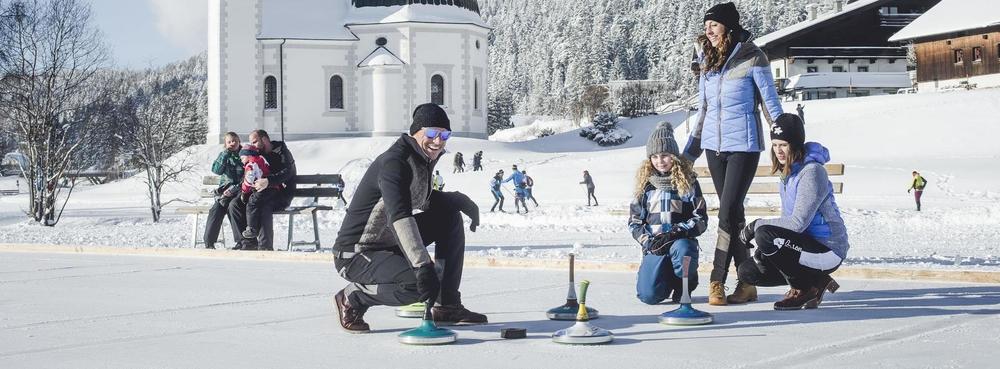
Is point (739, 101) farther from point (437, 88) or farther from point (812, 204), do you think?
point (437, 88)

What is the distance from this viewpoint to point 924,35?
58.8m

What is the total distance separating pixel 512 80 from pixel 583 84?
59.4 metres

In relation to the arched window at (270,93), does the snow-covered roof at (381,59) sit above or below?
above

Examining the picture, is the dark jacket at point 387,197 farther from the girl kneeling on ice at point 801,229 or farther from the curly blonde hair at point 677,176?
the girl kneeling on ice at point 801,229

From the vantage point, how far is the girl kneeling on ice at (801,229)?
621 centimetres

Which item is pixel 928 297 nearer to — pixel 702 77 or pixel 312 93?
pixel 702 77

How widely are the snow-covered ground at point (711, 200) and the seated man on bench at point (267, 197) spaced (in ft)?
7.35

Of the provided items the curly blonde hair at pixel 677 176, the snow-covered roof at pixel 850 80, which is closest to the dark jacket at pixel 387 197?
the curly blonde hair at pixel 677 176

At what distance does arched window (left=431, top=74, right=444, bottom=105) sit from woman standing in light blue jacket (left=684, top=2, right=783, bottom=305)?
49.2m

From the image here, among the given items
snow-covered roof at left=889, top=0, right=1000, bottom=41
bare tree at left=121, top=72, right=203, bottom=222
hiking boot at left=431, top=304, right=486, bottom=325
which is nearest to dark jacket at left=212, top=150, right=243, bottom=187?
hiking boot at left=431, top=304, right=486, bottom=325

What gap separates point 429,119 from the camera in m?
5.53

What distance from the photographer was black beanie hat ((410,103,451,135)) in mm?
5531

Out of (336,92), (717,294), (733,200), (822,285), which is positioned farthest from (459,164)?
(822,285)

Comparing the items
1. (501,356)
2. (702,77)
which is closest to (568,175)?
(702,77)
